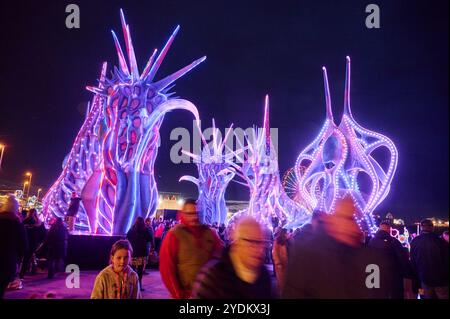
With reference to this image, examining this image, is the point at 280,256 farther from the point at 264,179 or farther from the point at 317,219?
the point at 264,179

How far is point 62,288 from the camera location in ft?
28.6

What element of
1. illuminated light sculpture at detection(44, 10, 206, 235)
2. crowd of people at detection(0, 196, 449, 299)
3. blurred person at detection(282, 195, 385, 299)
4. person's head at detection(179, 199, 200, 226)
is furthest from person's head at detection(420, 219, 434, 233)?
illuminated light sculpture at detection(44, 10, 206, 235)

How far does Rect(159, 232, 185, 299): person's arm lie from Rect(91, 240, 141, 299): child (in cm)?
36

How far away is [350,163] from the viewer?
69.1 ft

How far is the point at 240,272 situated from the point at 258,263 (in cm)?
18

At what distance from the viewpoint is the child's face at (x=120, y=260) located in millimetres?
3766

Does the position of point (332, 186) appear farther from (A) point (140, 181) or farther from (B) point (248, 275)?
(B) point (248, 275)

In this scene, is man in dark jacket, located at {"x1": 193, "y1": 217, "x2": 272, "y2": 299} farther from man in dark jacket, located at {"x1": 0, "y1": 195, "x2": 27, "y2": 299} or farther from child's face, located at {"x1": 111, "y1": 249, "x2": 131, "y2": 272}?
man in dark jacket, located at {"x1": 0, "y1": 195, "x2": 27, "y2": 299}

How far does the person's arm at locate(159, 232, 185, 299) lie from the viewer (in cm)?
377

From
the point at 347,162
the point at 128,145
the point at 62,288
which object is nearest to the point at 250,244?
the point at 62,288

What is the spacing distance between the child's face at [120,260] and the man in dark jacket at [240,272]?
4.99 ft

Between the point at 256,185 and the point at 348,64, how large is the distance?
36.9 feet

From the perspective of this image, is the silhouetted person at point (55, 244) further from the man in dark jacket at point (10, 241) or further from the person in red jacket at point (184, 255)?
the person in red jacket at point (184, 255)
